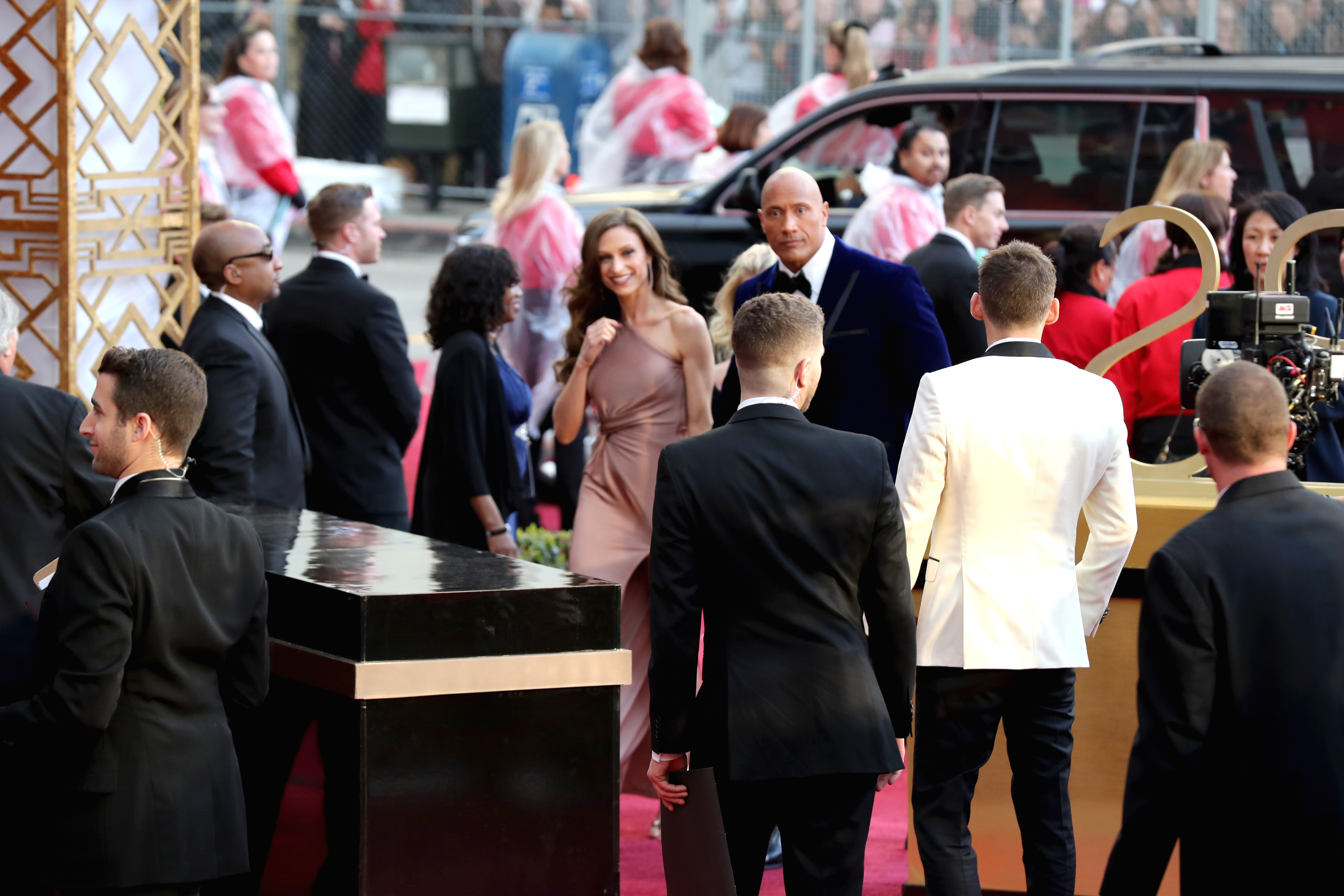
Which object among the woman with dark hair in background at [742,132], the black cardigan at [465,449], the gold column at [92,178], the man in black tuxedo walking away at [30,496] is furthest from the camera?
the woman with dark hair in background at [742,132]

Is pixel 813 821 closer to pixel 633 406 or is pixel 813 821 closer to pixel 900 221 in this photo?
pixel 633 406

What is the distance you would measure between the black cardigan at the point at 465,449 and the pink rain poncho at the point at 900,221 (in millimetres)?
3067

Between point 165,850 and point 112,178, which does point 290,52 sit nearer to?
point 112,178

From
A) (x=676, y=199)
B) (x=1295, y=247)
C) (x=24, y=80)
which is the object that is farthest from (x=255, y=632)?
(x=676, y=199)

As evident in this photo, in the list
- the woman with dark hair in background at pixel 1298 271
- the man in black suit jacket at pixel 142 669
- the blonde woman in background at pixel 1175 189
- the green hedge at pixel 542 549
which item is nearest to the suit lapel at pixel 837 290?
the woman with dark hair in background at pixel 1298 271

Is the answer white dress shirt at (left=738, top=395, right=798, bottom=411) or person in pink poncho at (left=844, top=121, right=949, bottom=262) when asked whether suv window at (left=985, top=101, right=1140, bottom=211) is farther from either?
white dress shirt at (left=738, top=395, right=798, bottom=411)

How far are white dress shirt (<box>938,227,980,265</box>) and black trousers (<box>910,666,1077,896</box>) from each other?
2972 mm

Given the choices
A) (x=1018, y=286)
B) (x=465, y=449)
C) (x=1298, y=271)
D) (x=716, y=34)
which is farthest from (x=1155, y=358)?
(x=716, y=34)

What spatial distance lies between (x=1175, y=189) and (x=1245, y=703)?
5.89 m

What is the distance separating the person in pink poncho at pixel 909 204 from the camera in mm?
8531

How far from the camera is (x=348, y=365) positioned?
6238 millimetres

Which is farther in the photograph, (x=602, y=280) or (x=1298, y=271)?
(x=1298, y=271)

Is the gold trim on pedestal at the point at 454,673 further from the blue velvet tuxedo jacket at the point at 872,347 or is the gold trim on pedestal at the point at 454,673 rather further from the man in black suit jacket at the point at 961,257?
the man in black suit jacket at the point at 961,257

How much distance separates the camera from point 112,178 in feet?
21.6
